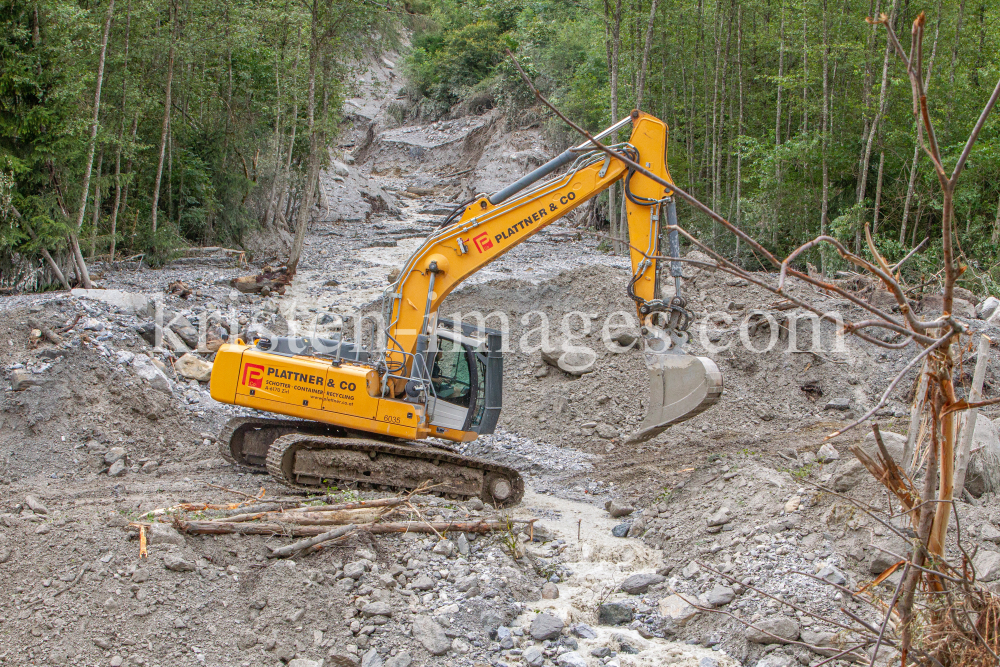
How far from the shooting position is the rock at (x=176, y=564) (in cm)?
514

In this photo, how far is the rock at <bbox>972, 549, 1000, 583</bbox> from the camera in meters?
4.79

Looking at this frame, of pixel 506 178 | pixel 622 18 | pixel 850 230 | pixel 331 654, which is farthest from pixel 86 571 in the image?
pixel 506 178

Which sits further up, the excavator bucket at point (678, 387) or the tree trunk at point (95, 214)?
the tree trunk at point (95, 214)

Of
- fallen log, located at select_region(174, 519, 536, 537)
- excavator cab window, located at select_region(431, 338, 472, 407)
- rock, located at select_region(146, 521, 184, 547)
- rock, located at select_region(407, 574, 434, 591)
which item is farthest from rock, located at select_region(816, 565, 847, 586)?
rock, located at select_region(146, 521, 184, 547)

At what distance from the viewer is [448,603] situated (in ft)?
17.8

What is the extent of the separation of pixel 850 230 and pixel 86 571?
45.3 feet

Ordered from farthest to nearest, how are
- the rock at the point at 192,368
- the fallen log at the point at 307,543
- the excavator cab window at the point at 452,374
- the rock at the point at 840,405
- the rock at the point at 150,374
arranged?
1. the rock at the point at 192,368
2. the rock at the point at 840,405
3. the rock at the point at 150,374
4. the excavator cab window at the point at 452,374
5. the fallen log at the point at 307,543

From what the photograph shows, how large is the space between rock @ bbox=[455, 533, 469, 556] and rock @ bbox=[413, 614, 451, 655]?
3.31ft

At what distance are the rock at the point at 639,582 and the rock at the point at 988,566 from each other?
2.17 meters

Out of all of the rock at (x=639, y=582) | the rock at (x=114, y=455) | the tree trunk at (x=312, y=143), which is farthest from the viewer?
the tree trunk at (x=312, y=143)

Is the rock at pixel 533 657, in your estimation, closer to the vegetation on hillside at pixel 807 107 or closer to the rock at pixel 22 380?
the vegetation on hillside at pixel 807 107

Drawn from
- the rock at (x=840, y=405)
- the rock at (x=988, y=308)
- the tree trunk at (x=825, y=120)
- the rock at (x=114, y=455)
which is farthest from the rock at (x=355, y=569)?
the tree trunk at (x=825, y=120)

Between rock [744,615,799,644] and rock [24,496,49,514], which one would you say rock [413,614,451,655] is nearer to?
rock [744,615,799,644]

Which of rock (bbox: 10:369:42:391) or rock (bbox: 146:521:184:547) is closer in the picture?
rock (bbox: 146:521:184:547)
